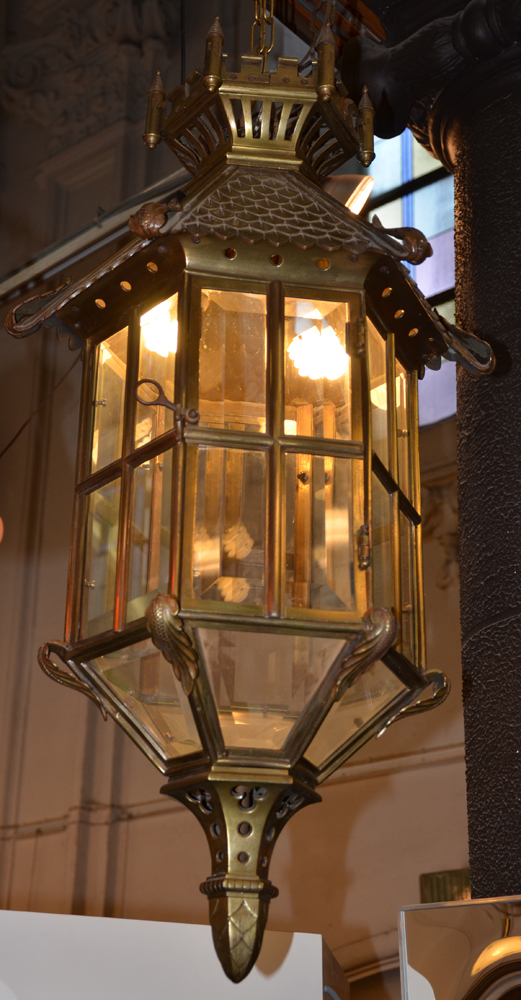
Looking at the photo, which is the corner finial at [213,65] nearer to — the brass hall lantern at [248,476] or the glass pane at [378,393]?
the brass hall lantern at [248,476]

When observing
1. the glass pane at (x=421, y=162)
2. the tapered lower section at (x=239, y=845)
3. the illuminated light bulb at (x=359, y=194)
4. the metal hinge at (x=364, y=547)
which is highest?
the glass pane at (x=421, y=162)

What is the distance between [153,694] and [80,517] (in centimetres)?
23

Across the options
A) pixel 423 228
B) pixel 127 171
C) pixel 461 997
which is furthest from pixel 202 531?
pixel 127 171

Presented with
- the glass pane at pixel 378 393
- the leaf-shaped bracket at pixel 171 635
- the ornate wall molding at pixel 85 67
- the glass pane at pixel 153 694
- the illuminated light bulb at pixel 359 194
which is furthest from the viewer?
the ornate wall molding at pixel 85 67

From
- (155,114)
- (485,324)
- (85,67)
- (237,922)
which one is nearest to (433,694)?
(237,922)

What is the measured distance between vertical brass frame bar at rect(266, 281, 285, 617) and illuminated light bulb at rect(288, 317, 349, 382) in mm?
34

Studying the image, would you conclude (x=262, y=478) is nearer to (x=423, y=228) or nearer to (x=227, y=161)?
(x=227, y=161)

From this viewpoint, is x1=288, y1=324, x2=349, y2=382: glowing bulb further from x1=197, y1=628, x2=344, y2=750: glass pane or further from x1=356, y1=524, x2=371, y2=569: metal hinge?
x1=197, y1=628, x2=344, y2=750: glass pane

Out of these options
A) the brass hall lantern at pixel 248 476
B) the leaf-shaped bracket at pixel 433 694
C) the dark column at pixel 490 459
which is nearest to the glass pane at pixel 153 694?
the brass hall lantern at pixel 248 476

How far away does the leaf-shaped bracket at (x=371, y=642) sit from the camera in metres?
1.10

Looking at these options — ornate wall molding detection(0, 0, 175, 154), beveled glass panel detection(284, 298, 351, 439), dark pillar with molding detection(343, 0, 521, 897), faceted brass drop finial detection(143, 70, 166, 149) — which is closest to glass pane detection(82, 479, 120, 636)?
beveled glass panel detection(284, 298, 351, 439)

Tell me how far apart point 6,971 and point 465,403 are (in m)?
1.03

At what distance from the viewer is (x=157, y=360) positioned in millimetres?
1294

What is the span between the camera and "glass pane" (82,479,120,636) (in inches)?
47.4
